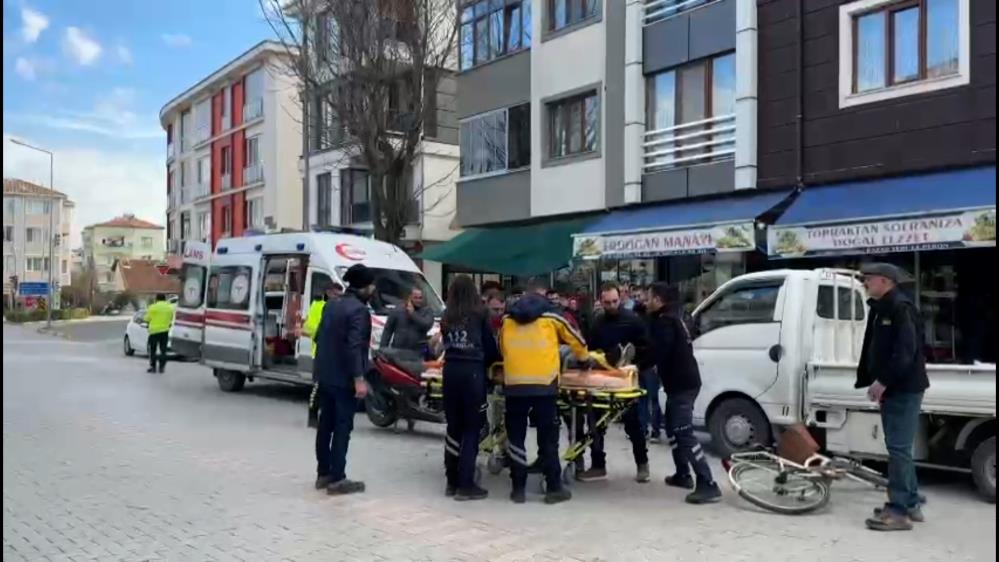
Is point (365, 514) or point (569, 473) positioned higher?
point (569, 473)

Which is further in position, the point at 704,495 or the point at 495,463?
the point at 495,463

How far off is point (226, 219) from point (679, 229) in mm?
34609

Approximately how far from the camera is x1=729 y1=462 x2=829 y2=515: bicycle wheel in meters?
6.97

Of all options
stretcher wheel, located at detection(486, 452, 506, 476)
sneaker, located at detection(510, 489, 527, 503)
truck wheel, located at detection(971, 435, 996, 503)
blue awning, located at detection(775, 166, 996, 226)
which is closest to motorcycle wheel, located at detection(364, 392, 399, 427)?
stretcher wheel, located at detection(486, 452, 506, 476)

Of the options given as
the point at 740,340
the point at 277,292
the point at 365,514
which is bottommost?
the point at 365,514

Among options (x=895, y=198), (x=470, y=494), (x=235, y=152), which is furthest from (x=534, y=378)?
(x=235, y=152)

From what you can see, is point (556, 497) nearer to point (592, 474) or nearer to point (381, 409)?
point (592, 474)

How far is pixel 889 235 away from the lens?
39.9 feet

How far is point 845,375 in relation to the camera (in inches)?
320

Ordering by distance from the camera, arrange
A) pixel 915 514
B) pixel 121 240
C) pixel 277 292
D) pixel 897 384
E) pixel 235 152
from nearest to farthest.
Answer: pixel 897 384 → pixel 915 514 → pixel 277 292 → pixel 235 152 → pixel 121 240

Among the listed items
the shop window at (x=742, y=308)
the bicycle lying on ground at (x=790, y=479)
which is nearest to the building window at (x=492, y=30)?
the shop window at (x=742, y=308)

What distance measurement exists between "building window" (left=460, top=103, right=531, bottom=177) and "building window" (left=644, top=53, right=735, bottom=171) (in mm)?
3733

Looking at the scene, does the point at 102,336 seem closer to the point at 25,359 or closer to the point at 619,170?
the point at 25,359

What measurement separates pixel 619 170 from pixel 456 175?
12151 mm
